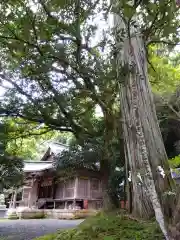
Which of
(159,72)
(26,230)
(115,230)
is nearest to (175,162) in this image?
(115,230)

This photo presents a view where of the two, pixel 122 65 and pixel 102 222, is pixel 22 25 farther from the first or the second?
pixel 102 222

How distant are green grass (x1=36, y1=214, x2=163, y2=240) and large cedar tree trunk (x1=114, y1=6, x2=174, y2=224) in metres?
0.23

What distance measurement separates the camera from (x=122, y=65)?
4.14 m

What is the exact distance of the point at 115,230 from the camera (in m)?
3.23

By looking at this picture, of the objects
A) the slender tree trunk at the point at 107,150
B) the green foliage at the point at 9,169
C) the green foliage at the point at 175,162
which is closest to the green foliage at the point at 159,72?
the slender tree trunk at the point at 107,150

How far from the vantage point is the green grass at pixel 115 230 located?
2.90 meters

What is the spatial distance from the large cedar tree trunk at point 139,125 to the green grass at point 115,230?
0.74 ft

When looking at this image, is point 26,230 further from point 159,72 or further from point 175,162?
point 159,72

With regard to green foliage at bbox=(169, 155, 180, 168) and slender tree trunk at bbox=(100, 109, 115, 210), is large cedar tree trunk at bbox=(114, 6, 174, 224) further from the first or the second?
slender tree trunk at bbox=(100, 109, 115, 210)

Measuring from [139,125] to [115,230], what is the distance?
150 centimetres

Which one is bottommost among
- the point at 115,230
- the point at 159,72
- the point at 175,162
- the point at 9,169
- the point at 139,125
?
the point at 115,230

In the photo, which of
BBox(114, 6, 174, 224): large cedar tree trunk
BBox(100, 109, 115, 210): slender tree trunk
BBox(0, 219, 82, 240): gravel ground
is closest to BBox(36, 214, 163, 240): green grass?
BBox(114, 6, 174, 224): large cedar tree trunk

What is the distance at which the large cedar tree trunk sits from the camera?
322cm

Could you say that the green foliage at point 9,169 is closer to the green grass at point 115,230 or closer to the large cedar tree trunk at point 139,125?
the green grass at point 115,230
